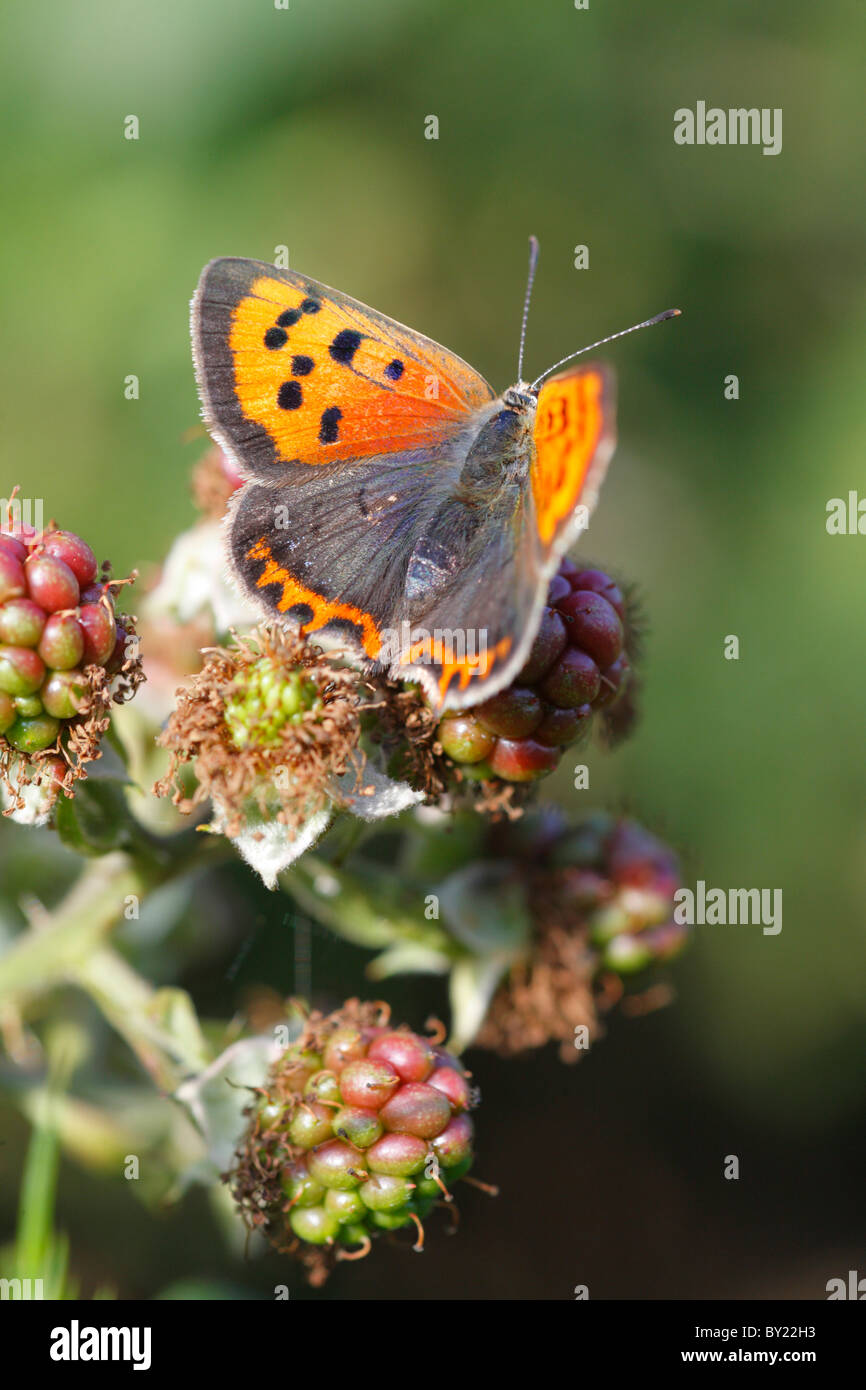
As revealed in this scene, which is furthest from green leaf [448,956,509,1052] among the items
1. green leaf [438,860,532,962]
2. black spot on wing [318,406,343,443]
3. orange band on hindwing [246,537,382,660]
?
black spot on wing [318,406,343,443]

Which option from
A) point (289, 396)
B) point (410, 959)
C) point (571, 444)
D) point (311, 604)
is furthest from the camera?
point (410, 959)

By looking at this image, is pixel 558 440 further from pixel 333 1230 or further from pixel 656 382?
pixel 656 382

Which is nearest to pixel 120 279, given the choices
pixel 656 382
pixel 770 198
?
pixel 656 382

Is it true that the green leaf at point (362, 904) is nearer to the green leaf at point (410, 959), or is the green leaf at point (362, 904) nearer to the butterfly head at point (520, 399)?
the green leaf at point (410, 959)

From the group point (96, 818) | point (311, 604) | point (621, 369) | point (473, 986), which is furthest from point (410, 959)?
point (621, 369)

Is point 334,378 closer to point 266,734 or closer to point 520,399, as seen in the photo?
point 520,399

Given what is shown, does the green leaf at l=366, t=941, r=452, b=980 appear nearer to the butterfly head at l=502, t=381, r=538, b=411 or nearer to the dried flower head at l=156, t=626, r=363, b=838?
the dried flower head at l=156, t=626, r=363, b=838
